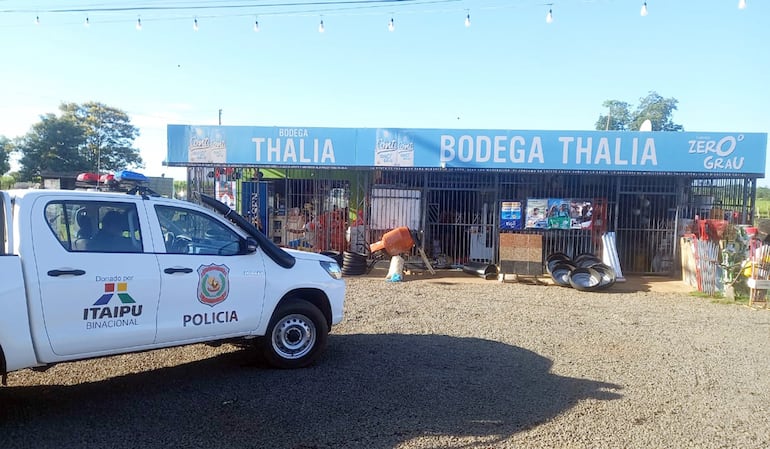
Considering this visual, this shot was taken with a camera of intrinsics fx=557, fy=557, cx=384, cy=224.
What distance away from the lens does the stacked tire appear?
12.0 metres

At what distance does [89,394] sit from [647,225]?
1351 centimetres

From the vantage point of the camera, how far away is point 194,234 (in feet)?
17.9

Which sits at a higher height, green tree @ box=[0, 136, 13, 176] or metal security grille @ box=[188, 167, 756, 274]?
green tree @ box=[0, 136, 13, 176]

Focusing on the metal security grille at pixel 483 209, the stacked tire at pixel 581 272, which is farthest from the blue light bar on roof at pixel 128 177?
the stacked tire at pixel 581 272

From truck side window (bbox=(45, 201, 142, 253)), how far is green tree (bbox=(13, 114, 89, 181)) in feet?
140

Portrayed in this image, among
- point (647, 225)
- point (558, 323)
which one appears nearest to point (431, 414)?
point (558, 323)

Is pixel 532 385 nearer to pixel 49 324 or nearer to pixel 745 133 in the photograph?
pixel 49 324

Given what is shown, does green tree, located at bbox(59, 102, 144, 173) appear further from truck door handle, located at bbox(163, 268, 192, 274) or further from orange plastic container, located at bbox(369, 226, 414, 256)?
truck door handle, located at bbox(163, 268, 192, 274)

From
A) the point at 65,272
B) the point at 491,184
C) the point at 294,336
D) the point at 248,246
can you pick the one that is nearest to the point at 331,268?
the point at 294,336

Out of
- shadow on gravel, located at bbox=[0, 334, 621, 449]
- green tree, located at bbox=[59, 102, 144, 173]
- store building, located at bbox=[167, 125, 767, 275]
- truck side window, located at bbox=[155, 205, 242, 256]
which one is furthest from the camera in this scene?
green tree, located at bbox=[59, 102, 144, 173]

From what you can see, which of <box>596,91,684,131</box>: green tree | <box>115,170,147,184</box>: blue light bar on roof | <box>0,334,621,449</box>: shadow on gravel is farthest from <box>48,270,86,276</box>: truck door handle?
<box>596,91,684,131</box>: green tree

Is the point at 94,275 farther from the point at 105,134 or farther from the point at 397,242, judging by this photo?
the point at 105,134

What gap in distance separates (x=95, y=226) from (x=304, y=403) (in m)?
2.39

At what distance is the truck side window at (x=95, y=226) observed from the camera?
15.1 ft
